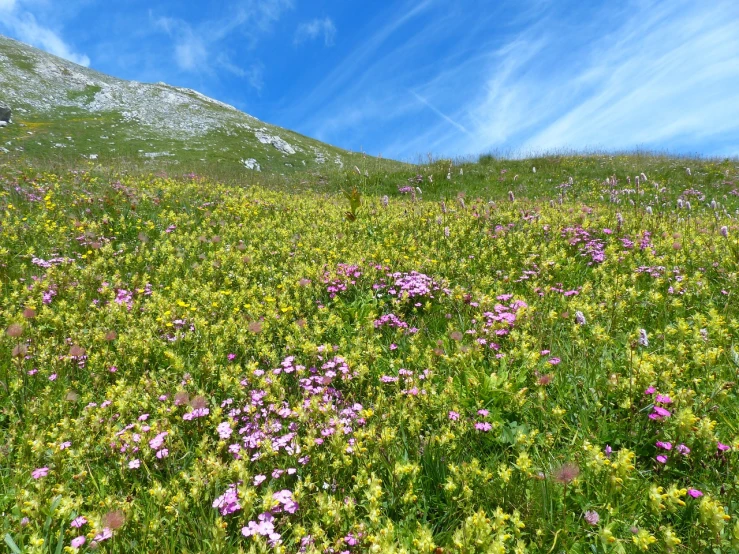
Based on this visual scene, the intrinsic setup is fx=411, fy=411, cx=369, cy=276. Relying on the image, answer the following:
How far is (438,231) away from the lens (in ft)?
28.3

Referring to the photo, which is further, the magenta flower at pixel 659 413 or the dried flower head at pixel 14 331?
the dried flower head at pixel 14 331

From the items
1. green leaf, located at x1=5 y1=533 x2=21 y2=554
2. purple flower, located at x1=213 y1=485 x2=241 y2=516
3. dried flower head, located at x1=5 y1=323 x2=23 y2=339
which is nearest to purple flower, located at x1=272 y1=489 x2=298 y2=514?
purple flower, located at x1=213 y1=485 x2=241 y2=516

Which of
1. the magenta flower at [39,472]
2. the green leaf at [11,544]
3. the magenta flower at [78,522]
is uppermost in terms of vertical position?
the magenta flower at [39,472]

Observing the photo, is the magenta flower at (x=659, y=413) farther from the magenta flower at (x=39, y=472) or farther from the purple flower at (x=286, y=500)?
the magenta flower at (x=39, y=472)

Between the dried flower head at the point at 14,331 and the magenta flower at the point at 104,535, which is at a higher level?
the dried flower head at the point at 14,331

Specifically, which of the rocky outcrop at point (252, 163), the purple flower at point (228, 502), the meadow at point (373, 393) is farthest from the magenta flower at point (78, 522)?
the rocky outcrop at point (252, 163)

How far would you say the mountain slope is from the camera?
36969 millimetres

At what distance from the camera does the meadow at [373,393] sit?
2.53 metres

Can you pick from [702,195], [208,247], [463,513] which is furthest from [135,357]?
[702,195]

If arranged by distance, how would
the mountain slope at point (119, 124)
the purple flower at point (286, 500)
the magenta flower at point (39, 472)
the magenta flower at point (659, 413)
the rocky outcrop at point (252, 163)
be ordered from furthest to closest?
the rocky outcrop at point (252, 163) → the mountain slope at point (119, 124) → the magenta flower at point (39, 472) → the magenta flower at point (659, 413) → the purple flower at point (286, 500)

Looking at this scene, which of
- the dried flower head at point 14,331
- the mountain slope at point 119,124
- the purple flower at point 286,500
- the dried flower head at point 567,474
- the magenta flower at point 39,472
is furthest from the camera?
the mountain slope at point 119,124

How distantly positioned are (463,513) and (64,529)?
105 inches

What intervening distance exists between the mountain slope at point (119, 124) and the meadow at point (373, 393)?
31.7 meters

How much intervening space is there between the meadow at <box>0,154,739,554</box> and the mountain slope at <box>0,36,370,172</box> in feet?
104
